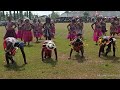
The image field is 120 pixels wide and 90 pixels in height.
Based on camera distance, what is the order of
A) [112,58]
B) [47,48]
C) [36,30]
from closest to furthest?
[47,48], [112,58], [36,30]

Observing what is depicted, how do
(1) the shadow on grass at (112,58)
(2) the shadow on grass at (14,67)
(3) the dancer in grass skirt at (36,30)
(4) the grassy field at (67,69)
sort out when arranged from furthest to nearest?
1. (3) the dancer in grass skirt at (36,30)
2. (1) the shadow on grass at (112,58)
3. (2) the shadow on grass at (14,67)
4. (4) the grassy field at (67,69)

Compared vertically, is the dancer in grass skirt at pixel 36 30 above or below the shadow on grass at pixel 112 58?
above

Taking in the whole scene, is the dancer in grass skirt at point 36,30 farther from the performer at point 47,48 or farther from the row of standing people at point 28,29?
the performer at point 47,48

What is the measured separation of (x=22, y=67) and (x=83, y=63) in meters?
2.16

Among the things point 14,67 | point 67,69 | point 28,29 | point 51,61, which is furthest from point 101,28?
point 14,67

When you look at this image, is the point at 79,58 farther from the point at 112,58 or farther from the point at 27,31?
the point at 27,31

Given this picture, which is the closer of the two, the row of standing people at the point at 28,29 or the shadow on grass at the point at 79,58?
the shadow on grass at the point at 79,58

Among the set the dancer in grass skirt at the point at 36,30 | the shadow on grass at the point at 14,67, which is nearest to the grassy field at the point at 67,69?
the shadow on grass at the point at 14,67

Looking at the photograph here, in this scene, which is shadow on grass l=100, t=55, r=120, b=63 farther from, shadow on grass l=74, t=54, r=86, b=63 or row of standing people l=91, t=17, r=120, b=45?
row of standing people l=91, t=17, r=120, b=45

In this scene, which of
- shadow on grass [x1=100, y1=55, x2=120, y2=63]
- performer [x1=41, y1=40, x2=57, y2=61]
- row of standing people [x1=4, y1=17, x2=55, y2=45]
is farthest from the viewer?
row of standing people [x1=4, y1=17, x2=55, y2=45]

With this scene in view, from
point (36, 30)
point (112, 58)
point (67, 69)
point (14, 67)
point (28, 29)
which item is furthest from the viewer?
point (36, 30)

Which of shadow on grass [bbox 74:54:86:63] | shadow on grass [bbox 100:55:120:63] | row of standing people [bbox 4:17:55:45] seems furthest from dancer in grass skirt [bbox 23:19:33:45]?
shadow on grass [bbox 100:55:120:63]

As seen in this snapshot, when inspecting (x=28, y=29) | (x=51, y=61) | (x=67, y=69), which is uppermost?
(x=28, y=29)
